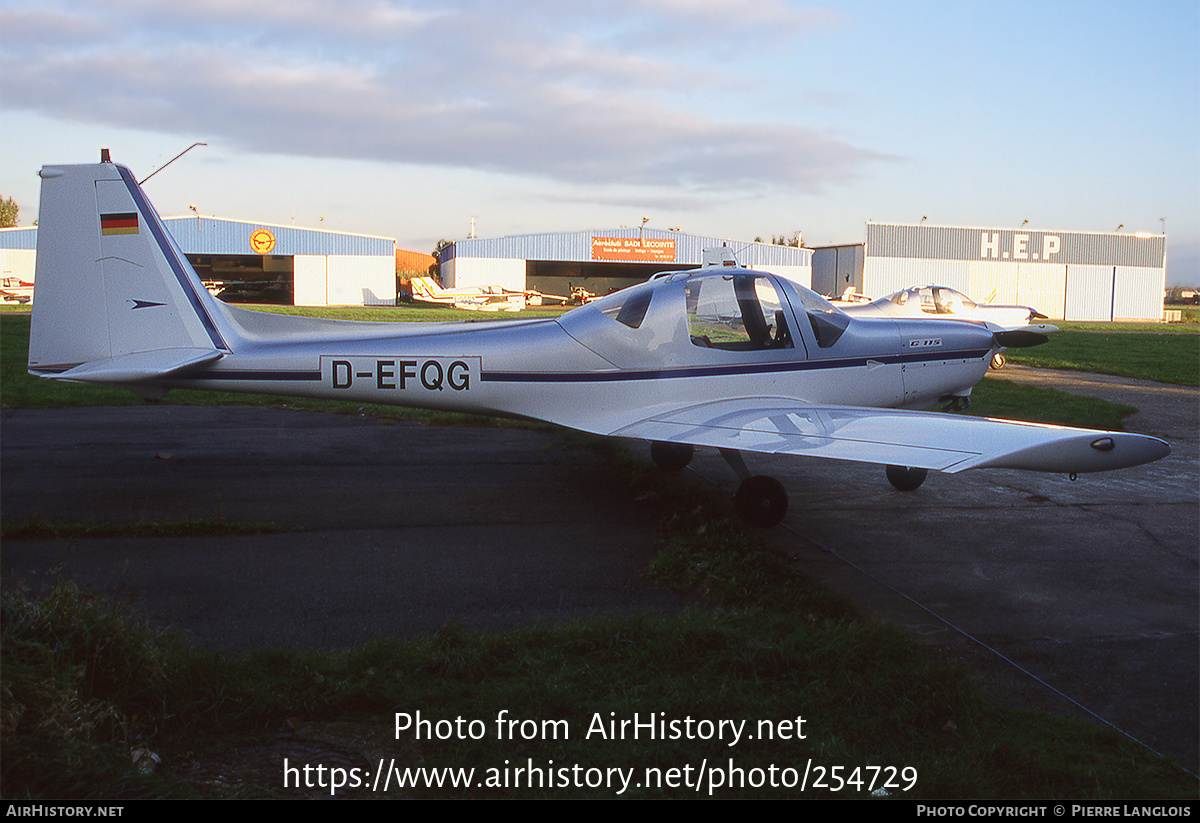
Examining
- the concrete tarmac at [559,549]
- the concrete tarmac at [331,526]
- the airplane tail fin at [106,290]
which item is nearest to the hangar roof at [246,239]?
the concrete tarmac at [331,526]

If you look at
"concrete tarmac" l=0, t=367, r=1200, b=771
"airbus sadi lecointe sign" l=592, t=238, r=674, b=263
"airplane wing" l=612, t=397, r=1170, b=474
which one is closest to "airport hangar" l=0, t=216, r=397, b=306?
"airbus sadi lecointe sign" l=592, t=238, r=674, b=263

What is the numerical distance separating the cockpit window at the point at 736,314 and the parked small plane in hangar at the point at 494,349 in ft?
0.04

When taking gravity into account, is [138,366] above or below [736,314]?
below

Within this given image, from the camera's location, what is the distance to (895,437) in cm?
535

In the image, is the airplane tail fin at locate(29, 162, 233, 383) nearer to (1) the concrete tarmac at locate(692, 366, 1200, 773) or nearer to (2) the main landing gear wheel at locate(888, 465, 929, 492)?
(1) the concrete tarmac at locate(692, 366, 1200, 773)

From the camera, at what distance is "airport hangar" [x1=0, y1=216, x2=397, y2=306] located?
5819 cm

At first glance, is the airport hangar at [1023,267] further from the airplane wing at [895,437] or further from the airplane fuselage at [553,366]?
the airplane wing at [895,437]

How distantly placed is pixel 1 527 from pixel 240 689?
11.8 feet

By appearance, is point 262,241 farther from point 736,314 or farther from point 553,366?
point 736,314

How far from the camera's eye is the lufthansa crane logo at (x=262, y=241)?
59.1 metres

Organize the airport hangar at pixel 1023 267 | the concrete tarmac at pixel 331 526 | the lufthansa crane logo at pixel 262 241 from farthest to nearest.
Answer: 1. the lufthansa crane logo at pixel 262 241
2. the airport hangar at pixel 1023 267
3. the concrete tarmac at pixel 331 526

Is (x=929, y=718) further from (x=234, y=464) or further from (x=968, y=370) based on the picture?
(x=234, y=464)

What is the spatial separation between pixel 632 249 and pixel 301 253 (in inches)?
960

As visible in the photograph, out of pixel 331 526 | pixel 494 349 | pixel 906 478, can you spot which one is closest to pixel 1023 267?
pixel 906 478
